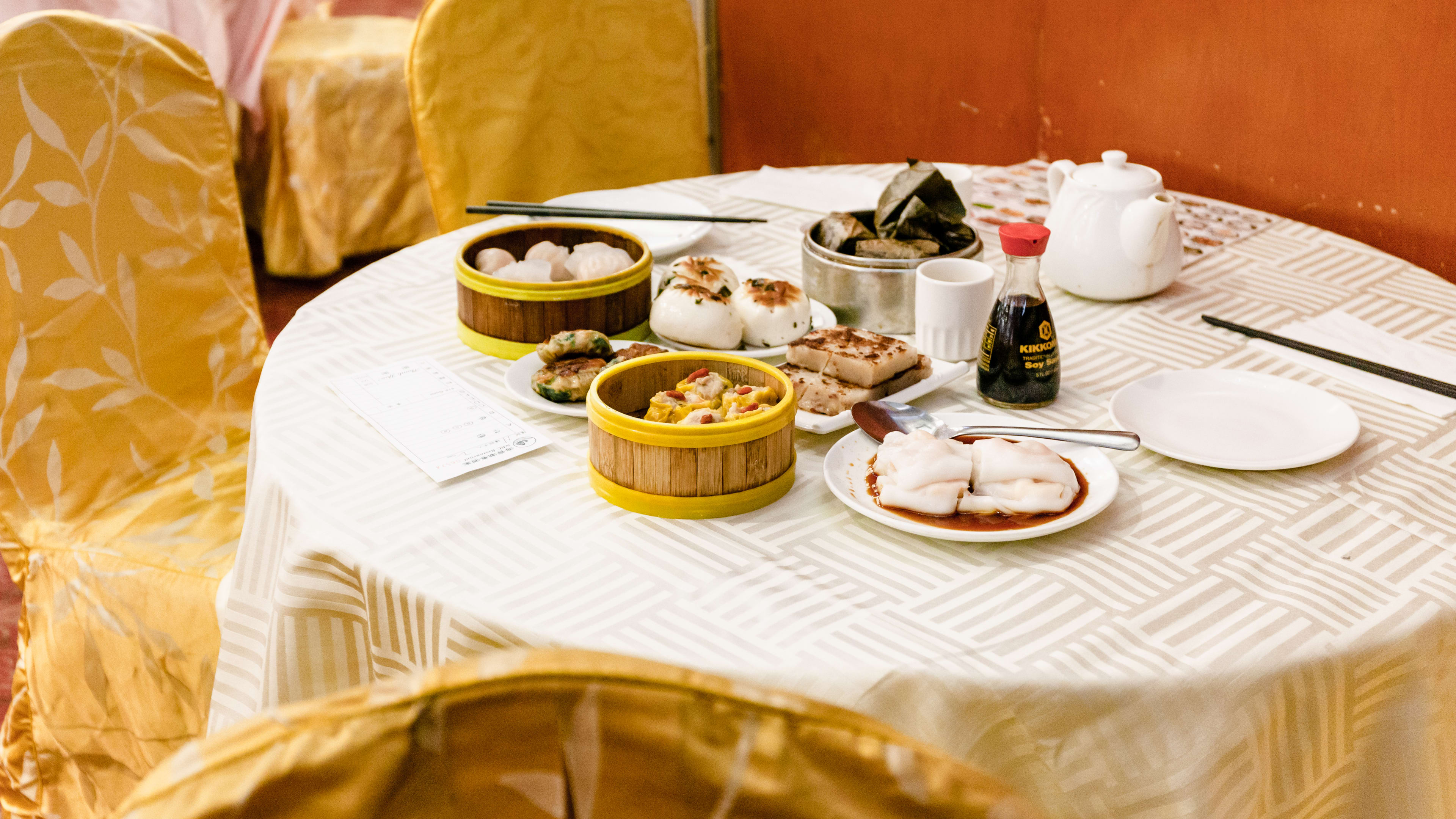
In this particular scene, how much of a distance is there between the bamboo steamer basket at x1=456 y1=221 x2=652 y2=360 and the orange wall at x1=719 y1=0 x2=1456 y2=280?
1.13m

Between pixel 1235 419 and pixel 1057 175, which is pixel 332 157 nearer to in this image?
pixel 1057 175

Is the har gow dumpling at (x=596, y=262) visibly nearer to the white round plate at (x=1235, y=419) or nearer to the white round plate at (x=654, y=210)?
the white round plate at (x=654, y=210)

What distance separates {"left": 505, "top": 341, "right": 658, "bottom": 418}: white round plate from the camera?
1.06 meters

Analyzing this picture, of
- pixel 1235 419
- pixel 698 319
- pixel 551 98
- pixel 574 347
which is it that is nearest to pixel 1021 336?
pixel 1235 419

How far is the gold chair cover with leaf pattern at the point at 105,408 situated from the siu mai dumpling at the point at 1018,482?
2.79 feet

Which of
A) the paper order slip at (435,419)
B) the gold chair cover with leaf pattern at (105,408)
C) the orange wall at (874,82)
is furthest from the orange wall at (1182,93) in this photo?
the gold chair cover with leaf pattern at (105,408)

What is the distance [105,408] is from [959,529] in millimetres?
1064

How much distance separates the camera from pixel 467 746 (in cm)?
43

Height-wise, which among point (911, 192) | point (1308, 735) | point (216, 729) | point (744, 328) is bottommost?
point (216, 729)

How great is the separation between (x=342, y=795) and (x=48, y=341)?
114 cm

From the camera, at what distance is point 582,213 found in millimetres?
1474

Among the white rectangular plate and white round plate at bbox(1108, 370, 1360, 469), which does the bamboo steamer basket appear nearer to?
the white rectangular plate

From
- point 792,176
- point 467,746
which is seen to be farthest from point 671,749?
point 792,176

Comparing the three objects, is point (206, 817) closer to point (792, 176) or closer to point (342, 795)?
point (342, 795)
